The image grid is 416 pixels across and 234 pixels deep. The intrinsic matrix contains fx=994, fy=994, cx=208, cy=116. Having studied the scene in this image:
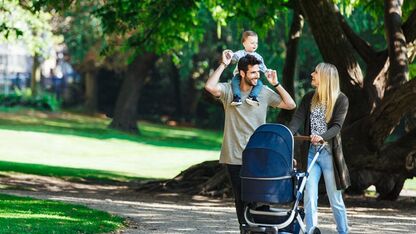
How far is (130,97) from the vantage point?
42.6m

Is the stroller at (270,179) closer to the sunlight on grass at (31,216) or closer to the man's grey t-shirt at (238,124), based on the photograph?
the man's grey t-shirt at (238,124)

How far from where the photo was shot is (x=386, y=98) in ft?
56.7

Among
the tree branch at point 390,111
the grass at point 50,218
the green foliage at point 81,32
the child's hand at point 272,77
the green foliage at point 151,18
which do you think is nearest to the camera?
the child's hand at point 272,77

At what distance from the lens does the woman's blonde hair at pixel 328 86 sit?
1011 centimetres

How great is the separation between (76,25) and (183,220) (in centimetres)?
2875

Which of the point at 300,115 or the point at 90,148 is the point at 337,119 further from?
the point at 90,148

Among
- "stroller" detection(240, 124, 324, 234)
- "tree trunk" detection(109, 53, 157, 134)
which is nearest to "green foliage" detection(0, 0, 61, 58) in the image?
"tree trunk" detection(109, 53, 157, 134)

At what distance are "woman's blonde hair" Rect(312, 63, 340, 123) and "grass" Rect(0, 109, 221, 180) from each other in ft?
45.8

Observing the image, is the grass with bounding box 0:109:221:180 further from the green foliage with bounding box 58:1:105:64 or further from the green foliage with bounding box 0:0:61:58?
the green foliage with bounding box 58:1:105:64

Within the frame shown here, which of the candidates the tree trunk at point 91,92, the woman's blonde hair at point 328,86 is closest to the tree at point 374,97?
the woman's blonde hair at point 328,86

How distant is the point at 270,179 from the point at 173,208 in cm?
690

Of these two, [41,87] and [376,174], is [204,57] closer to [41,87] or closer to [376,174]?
[41,87]

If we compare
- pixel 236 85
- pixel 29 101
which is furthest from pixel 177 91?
pixel 236 85

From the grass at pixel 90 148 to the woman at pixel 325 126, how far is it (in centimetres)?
1374
